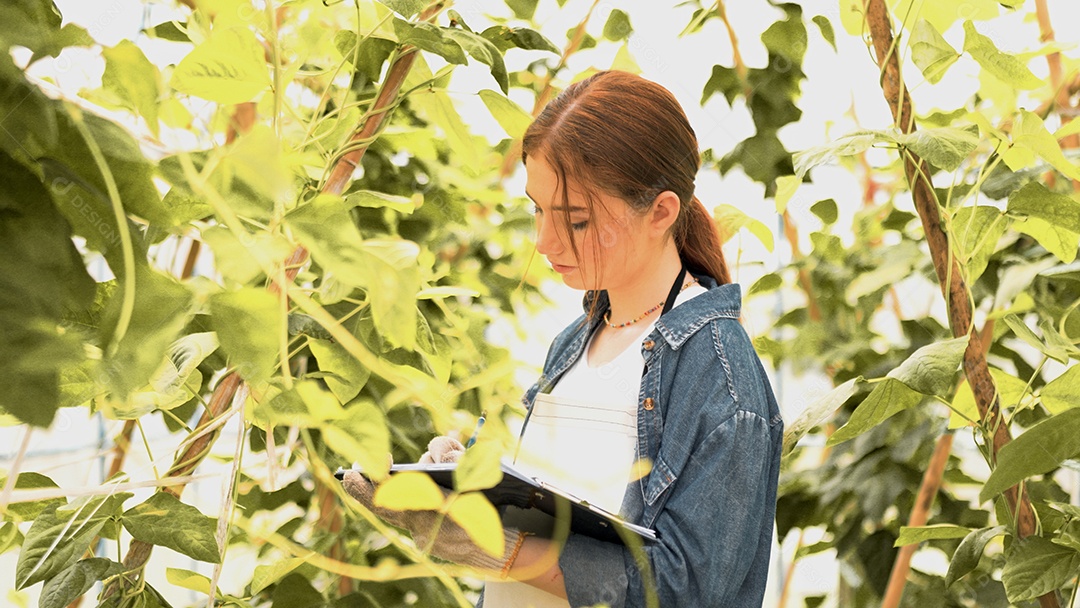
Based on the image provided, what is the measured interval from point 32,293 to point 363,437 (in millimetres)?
119

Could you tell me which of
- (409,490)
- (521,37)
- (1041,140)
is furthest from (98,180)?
(1041,140)

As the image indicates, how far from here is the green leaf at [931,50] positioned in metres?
0.92

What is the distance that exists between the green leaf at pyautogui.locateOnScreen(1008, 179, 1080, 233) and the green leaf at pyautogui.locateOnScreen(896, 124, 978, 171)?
0.30 ft

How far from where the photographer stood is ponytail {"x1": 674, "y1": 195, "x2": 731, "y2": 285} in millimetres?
1012

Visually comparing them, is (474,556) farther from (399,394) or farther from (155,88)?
(155,88)

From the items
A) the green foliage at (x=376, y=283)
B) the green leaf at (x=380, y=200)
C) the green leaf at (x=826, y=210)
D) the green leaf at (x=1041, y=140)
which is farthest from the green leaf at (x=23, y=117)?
the green leaf at (x=826, y=210)

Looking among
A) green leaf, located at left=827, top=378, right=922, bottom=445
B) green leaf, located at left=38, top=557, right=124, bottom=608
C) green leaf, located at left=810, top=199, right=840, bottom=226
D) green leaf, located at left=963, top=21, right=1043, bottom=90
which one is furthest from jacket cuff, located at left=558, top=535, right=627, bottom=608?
green leaf, located at left=810, top=199, right=840, bottom=226

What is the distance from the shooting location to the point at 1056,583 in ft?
2.94

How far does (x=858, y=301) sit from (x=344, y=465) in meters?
0.74

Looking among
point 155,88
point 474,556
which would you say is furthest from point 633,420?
point 155,88

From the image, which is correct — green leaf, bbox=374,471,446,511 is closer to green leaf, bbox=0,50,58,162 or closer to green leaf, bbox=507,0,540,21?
green leaf, bbox=0,50,58,162

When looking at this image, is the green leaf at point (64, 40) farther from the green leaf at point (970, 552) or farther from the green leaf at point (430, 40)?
the green leaf at point (970, 552)

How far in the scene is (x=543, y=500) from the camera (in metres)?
0.72

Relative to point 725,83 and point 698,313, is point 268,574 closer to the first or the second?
point 698,313
